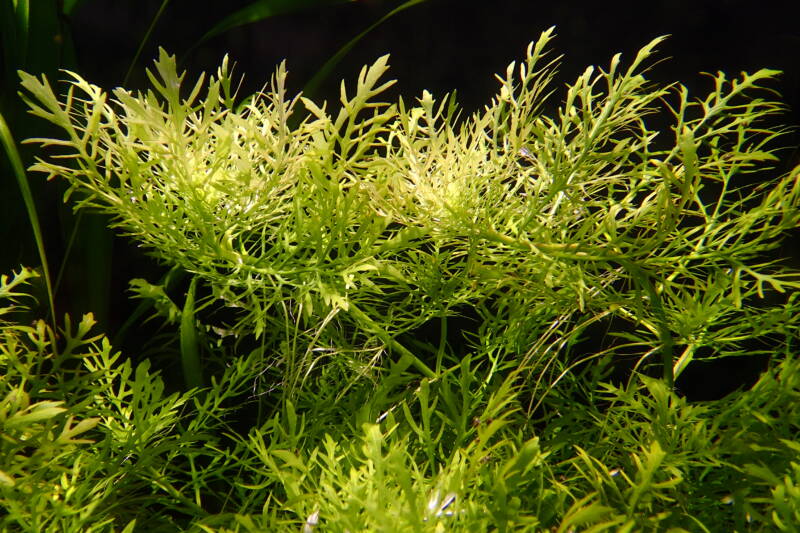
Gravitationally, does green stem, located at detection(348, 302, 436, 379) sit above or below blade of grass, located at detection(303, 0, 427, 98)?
below

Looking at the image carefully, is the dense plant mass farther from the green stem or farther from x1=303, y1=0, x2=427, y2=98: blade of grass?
x1=303, y1=0, x2=427, y2=98: blade of grass

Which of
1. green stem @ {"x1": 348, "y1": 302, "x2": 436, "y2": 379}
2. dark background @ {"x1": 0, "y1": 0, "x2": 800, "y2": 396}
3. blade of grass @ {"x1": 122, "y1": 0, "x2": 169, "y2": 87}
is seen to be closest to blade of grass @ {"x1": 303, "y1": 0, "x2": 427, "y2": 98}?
dark background @ {"x1": 0, "y1": 0, "x2": 800, "y2": 396}

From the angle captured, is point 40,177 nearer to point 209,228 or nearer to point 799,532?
point 209,228

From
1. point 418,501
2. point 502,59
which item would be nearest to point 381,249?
point 418,501

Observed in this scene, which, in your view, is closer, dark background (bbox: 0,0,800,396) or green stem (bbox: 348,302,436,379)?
green stem (bbox: 348,302,436,379)

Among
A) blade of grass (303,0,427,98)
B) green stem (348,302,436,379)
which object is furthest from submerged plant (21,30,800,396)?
blade of grass (303,0,427,98)

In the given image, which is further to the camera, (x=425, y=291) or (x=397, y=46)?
(x=397, y=46)

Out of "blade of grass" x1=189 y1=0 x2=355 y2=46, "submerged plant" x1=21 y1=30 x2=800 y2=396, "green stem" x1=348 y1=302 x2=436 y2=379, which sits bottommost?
"green stem" x1=348 y1=302 x2=436 y2=379

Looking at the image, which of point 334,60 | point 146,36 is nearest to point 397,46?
point 334,60

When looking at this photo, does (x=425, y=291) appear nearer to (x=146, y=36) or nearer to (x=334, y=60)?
(x=334, y=60)
